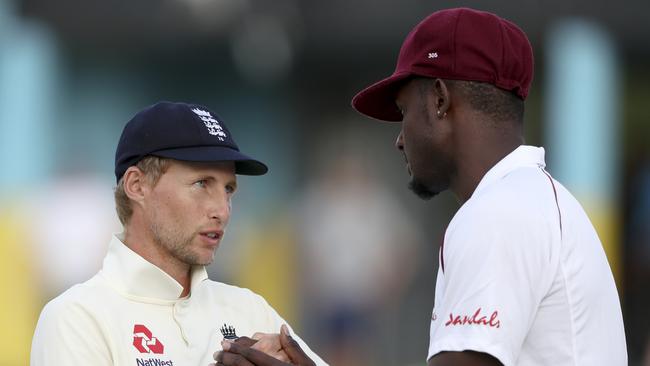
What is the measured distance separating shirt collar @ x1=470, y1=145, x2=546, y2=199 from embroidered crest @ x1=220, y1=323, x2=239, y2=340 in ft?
3.31

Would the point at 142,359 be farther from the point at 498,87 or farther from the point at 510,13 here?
the point at 510,13

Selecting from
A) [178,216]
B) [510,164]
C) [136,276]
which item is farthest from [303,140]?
[510,164]

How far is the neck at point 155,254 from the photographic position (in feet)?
13.0

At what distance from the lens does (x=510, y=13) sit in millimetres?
11836

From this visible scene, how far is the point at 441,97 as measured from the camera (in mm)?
3420

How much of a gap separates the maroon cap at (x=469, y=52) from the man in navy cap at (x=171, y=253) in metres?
0.78

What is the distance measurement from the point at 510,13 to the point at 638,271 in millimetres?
2845

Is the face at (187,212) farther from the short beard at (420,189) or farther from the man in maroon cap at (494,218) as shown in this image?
the short beard at (420,189)

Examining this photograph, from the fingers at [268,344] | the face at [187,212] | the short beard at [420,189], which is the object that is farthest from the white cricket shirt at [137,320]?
the short beard at [420,189]

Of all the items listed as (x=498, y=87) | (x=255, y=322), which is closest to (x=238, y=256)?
(x=255, y=322)

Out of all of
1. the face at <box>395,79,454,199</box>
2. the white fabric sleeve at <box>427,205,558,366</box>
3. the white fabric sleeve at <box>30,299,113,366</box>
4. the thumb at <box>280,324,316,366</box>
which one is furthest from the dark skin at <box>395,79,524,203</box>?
the white fabric sleeve at <box>30,299,113,366</box>

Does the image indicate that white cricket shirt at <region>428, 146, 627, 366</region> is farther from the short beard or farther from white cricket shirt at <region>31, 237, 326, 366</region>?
white cricket shirt at <region>31, 237, 326, 366</region>

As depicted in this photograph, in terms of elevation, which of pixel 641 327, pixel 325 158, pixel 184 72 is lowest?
pixel 641 327

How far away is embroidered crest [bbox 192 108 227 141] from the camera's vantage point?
401 centimetres
